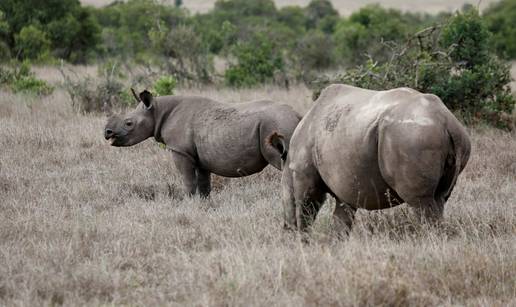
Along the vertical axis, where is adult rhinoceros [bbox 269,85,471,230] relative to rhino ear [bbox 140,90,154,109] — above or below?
above

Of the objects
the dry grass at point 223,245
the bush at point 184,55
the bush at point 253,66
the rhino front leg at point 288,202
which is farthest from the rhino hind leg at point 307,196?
the bush at point 184,55

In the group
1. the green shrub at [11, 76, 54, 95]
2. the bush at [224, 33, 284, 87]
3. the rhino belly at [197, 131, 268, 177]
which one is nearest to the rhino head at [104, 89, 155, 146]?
the rhino belly at [197, 131, 268, 177]

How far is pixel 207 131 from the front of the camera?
371 inches

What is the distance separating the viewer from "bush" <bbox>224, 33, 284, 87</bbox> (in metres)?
19.8

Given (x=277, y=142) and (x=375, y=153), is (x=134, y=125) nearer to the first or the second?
(x=277, y=142)

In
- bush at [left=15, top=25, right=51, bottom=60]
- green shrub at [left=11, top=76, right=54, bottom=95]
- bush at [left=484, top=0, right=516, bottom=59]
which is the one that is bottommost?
bush at [left=484, top=0, right=516, bottom=59]

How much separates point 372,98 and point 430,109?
2.32 feet

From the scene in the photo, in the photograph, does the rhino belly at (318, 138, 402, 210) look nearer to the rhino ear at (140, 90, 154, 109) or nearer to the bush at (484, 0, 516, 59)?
the rhino ear at (140, 90, 154, 109)

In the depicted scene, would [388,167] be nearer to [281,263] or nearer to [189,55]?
[281,263]

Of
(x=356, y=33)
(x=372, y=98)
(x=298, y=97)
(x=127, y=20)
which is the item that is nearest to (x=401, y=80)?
(x=298, y=97)

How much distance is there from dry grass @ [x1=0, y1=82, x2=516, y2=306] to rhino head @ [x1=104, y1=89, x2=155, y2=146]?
2.24 ft

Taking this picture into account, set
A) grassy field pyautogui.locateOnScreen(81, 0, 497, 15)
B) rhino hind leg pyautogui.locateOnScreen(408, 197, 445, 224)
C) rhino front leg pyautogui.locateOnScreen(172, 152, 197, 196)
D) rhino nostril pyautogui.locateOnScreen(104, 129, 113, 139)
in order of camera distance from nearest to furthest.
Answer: rhino hind leg pyautogui.locateOnScreen(408, 197, 445, 224) < rhino front leg pyautogui.locateOnScreen(172, 152, 197, 196) < rhino nostril pyautogui.locateOnScreen(104, 129, 113, 139) < grassy field pyautogui.locateOnScreen(81, 0, 497, 15)

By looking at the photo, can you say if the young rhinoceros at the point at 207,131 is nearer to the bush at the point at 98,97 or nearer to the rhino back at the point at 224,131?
the rhino back at the point at 224,131

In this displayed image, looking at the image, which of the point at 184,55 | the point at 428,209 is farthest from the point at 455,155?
the point at 184,55
